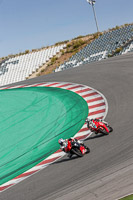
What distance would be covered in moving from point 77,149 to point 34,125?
617 centimetres

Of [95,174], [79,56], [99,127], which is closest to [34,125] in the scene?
[99,127]

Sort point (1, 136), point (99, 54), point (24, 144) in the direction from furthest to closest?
point (99, 54)
point (1, 136)
point (24, 144)

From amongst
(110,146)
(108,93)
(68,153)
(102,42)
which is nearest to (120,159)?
(110,146)

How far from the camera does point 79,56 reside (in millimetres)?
→ 36562

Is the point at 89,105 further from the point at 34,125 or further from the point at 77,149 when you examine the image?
the point at 77,149

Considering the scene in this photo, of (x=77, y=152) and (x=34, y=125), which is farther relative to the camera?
(x=34, y=125)

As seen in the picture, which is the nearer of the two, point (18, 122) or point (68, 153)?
point (68, 153)

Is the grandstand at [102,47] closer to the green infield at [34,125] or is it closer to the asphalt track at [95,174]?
the green infield at [34,125]

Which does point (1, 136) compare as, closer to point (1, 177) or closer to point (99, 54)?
point (1, 177)

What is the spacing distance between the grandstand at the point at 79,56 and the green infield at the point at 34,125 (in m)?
11.9

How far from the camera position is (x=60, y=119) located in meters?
15.8

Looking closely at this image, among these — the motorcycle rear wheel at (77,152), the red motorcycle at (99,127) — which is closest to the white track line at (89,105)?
the red motorcycle at (99,127)

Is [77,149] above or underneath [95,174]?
above

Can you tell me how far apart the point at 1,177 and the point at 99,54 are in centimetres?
2387
